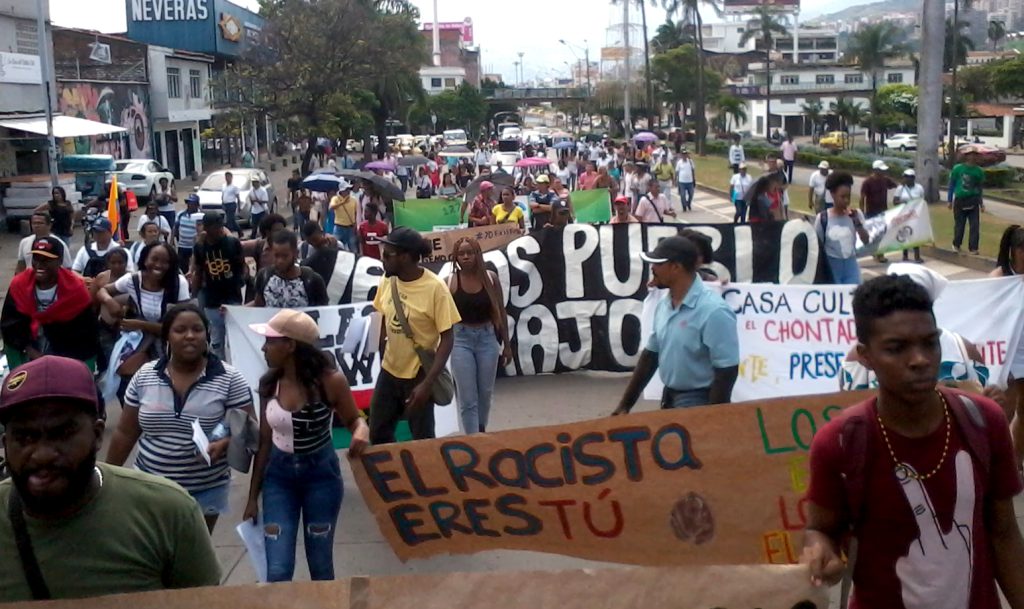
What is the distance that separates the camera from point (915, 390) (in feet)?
9.75

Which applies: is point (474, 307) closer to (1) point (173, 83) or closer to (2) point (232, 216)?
(2) point (232, 216)

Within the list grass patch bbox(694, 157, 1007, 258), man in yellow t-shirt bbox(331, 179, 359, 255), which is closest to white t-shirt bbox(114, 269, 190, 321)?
man in yellow t-shirt bbox(331, 179, 359, 255)

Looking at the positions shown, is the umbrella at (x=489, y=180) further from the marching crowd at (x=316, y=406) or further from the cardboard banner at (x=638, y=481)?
the cardboard banner at (x=638, y=481)

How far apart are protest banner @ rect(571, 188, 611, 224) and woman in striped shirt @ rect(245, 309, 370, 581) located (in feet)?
50.4

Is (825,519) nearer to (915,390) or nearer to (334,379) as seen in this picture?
(915,390)

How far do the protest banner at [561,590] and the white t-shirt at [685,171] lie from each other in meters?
26.4

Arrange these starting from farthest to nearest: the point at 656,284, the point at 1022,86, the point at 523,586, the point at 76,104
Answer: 1. the point at 1022,86
2. the point at 76,104
3. the point at 656,284
4. the point at 523,586

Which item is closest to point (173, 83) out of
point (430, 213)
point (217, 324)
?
point (430, 213)

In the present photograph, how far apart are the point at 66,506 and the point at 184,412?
2.32 m

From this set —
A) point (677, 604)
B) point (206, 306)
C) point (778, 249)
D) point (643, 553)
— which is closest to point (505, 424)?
point (206, 306)

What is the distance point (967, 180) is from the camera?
17938mm

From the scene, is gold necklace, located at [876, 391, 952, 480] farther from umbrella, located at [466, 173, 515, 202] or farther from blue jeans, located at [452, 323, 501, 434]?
umbrella, located at [466, 173, 515, 202]

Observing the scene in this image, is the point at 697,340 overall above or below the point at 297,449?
above

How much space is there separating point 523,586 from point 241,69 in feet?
140
